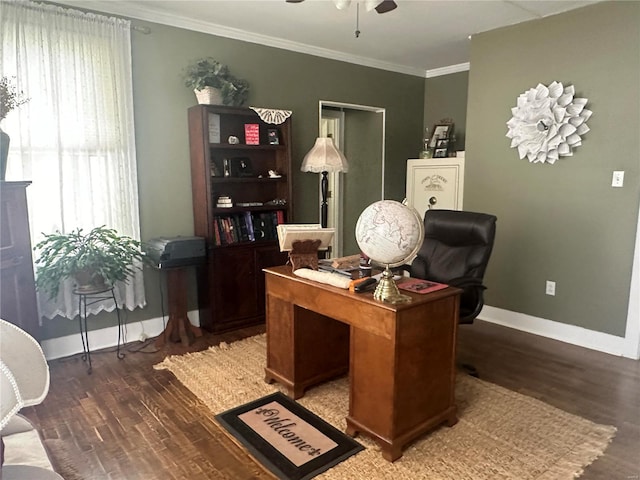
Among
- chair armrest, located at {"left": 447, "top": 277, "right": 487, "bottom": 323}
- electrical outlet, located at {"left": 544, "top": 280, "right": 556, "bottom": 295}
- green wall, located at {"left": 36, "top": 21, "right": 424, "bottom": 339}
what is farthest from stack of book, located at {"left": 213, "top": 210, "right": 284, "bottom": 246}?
electrical outlet, located at {"left": 544, "top": 280, "right": 556, "bottom": 295}

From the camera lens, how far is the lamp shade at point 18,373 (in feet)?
2.60

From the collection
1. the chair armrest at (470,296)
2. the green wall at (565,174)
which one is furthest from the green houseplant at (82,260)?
the green wall at (565,174)

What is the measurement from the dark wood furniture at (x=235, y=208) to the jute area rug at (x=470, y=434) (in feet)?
2.67

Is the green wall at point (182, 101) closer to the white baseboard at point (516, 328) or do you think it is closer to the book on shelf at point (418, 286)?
the white baseboard at point (516, 328)

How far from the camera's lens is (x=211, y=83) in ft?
11.5

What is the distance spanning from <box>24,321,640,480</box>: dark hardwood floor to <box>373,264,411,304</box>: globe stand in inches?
37.2

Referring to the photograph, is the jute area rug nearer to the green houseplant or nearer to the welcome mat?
the welcome mat

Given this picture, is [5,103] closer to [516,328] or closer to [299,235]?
[299,235]

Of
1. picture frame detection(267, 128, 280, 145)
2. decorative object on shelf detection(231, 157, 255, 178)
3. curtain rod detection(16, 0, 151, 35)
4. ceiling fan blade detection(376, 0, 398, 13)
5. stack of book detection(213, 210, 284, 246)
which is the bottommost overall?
stack of book detection(213, 210, 284, 246)

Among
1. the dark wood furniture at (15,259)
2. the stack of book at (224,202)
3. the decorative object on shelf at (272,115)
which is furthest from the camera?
the decorative object on shelf at (272,115)

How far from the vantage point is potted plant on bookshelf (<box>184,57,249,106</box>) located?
3490mm

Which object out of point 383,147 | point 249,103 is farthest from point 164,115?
point 383,147

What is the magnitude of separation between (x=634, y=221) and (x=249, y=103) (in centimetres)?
325

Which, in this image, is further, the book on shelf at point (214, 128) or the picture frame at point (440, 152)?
the picture frame at point (440, 152)
